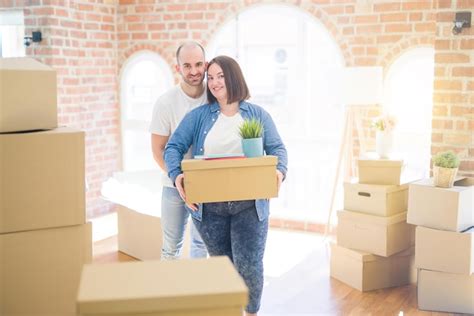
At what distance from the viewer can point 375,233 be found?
3922 millimetres

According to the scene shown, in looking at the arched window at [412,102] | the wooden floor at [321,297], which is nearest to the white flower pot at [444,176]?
the wooden floor at [321,297]

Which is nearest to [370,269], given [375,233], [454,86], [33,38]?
[375,233]

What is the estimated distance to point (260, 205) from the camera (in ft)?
8.91

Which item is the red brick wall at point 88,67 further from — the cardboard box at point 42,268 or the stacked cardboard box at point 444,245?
the cardboard box at point 42,268

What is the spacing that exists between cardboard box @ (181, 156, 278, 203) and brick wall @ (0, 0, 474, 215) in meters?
1.93

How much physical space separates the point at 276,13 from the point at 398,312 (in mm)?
2911

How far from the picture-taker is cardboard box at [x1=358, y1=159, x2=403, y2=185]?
3.96 meters

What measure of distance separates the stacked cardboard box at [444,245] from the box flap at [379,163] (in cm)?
31

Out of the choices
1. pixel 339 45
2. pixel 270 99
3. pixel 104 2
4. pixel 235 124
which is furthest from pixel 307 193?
pixel 235 124

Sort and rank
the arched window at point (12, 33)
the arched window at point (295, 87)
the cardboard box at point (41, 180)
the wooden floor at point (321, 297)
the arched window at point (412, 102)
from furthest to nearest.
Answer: the arched window at point (12, 33) → the arched window at point (295, 87) → the arched window at point (412, 102) → the wooden floor at point (321, 297) → the cardboard box at point (41, 180)

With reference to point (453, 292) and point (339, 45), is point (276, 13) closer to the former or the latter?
point (339, 45)

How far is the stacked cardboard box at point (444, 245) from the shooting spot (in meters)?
3.48

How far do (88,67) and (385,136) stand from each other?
3101 mm

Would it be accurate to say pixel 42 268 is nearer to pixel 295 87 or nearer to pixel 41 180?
pixel 41 180
